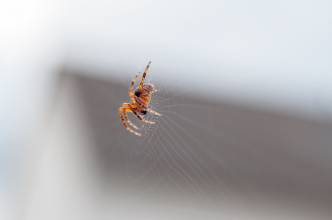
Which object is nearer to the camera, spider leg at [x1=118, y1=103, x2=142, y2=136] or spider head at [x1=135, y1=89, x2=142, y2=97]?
spider head at [x1=135, y1=89, x2=142, y2=97]

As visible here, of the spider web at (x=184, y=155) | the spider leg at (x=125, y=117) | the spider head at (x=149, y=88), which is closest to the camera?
the spider head at (x=149, y=88)

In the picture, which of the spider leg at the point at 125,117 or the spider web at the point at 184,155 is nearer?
the spider leg at the point at 125,117

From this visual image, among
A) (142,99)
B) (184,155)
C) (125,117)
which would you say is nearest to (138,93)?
(142,99)

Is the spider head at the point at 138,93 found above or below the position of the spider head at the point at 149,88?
below

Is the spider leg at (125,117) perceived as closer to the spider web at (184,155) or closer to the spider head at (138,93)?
the spider web at (184,155)

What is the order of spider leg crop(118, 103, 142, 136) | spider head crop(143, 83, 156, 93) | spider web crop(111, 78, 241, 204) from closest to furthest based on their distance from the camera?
spider head crop(143, 83, 156, 93) → spider leg crop(118, 103, 142, 136) → spider web crop(111, 78, 241, 204)

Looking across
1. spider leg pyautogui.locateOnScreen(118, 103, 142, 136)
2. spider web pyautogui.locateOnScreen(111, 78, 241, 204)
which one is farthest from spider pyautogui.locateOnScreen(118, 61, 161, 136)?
spider web pyautogui.locateOnScreen(111, 78, 241, 204)

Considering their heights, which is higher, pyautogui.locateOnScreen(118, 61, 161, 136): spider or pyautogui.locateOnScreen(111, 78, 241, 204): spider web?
pyautogui.locateOnScreen(111, 78, 241, 204): spider web

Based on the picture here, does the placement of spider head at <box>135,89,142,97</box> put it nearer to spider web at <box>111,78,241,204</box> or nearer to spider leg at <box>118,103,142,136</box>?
spider leg at <box>118,103,142,136</box>

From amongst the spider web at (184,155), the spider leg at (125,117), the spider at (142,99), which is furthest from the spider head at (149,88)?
the spider web at (184,155)

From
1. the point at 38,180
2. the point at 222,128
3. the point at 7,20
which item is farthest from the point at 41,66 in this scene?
the point at 222,128

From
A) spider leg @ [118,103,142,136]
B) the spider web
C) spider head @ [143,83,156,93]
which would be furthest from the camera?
the spider web

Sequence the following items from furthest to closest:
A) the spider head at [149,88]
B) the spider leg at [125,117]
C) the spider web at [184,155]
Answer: the spider web at [184,155]
the spider leg at [125,117]
the spider head at [149,88]
